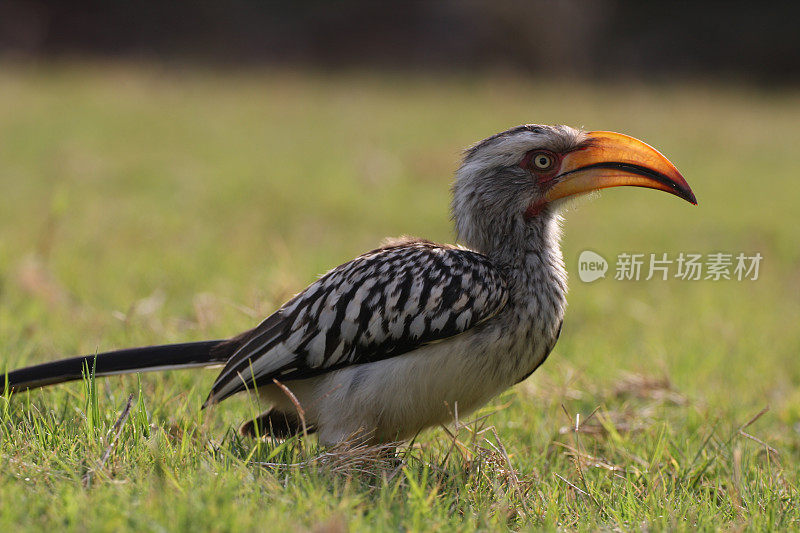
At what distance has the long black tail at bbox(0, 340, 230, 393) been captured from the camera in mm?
3240

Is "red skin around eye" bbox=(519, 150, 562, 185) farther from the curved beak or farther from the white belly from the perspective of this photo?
the white belly

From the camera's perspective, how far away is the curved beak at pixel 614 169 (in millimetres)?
3318

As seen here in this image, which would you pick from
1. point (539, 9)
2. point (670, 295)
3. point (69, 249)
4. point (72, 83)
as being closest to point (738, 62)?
point (539, 9)

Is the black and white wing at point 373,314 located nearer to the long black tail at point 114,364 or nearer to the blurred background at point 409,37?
the long black tail at point 114,364

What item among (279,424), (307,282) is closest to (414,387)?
(279,424)

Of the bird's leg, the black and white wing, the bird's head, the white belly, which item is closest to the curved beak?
the bird's head

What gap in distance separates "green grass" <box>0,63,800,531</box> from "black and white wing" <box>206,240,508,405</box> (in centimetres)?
21

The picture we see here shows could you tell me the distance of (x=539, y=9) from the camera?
20375 mm

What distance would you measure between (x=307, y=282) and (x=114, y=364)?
→ 214cm

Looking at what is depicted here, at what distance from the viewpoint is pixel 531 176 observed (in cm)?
352

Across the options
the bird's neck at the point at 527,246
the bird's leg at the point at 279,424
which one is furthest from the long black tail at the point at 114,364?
the bird's neck at the point at 527,246

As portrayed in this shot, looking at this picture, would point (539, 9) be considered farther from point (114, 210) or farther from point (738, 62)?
point (114, 210)

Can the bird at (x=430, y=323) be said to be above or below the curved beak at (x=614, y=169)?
below

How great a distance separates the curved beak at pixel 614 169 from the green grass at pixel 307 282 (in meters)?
0.86
